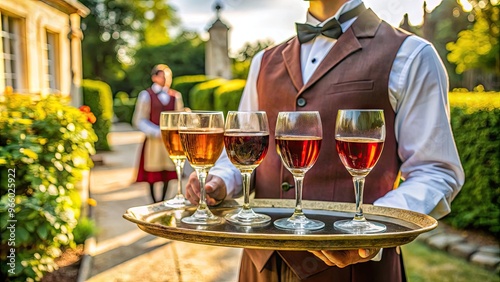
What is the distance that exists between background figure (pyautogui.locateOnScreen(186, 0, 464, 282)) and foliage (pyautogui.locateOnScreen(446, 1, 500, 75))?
15.7 metres

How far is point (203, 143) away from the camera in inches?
52.5

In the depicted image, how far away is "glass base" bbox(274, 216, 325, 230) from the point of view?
4.07 ft

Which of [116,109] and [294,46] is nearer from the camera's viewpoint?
[294,46]

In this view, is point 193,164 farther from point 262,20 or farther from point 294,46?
point 262,20

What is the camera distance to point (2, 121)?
362cm

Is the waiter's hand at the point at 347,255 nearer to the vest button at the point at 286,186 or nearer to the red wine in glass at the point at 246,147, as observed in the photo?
the red wine in glass at the point at 246,147

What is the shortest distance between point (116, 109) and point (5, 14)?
77.4 ft

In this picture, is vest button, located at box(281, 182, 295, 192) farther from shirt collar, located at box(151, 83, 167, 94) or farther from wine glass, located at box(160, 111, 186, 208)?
shirt collar, located at box(151, 83, 167, 94)

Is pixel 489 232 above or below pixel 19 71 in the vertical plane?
below

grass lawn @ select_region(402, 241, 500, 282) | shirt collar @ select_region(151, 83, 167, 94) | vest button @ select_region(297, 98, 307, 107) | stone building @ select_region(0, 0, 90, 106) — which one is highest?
stone building @ select_region(0, 0, 90, 106)

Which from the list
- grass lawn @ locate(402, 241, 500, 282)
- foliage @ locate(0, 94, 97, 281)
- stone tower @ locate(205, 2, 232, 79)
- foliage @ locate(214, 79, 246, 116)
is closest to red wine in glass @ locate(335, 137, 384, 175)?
foliage @ locate(0, 94, 97, 281)

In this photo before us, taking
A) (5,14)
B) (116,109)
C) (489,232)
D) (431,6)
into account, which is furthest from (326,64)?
(116,109)

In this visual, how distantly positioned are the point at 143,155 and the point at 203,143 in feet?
18.8

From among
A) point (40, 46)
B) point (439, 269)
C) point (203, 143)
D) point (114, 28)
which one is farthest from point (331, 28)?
point (114, 28)
